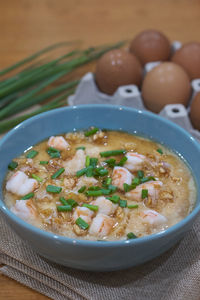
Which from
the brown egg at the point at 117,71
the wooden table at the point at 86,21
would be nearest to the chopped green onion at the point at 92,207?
the brown egg at the point at 117,71

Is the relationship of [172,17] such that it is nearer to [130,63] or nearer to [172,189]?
[130,63]

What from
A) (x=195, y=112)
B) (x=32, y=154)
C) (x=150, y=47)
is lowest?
(x=195, y=112)

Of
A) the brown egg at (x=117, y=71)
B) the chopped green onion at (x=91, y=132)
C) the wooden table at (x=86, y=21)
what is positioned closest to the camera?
the chopped green onion at (x=91, y=132)

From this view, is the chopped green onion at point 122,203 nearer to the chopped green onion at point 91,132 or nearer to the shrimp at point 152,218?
the shrimp at point 152,218

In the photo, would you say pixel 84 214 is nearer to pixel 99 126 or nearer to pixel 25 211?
pixel 25 211

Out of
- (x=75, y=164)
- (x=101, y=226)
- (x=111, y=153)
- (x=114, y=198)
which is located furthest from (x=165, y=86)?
(x=101, y=226)

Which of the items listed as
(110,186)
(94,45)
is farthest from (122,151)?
(94,45)
